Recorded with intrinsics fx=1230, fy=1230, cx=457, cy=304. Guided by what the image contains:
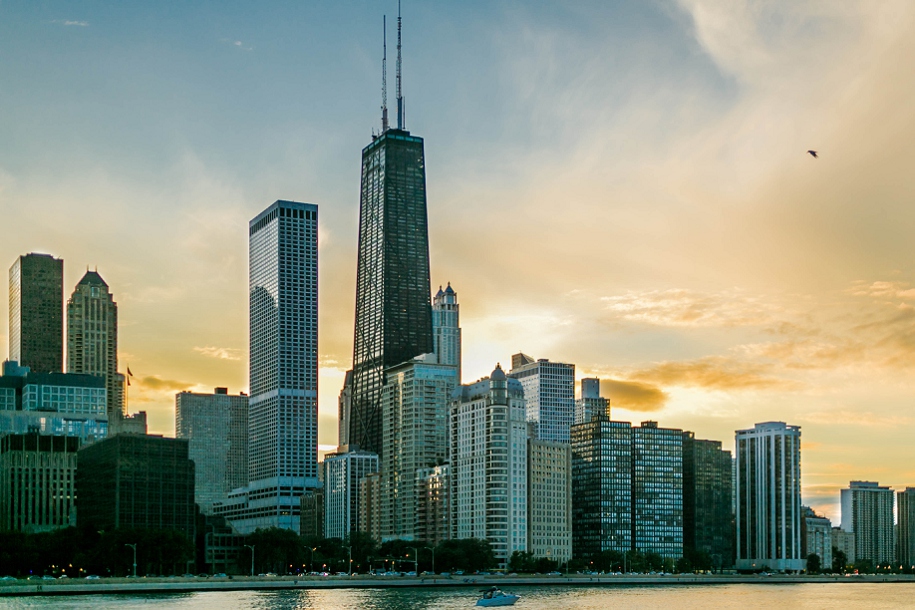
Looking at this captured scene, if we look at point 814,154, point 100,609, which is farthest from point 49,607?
point 814,154

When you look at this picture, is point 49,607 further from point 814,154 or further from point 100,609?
point 814,154

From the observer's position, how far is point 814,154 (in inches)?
4958

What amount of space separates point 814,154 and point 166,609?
422 ft

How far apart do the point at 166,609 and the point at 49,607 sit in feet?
61.4

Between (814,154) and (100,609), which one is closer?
(814,154)

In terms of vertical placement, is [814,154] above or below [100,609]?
above

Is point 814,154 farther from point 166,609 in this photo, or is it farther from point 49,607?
point 49,607

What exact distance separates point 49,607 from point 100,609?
910 centimetres

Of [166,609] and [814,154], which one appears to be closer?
[814,154]

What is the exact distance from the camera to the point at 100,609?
19625 centimetres

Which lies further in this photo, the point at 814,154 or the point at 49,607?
the point at 49,607

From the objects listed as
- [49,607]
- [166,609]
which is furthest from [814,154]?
[49,607]

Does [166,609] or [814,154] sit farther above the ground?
[814,154]

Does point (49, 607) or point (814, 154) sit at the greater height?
point (814, 154)
